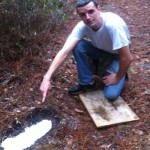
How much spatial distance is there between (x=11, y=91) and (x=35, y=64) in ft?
2.01

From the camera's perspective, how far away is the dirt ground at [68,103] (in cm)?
322

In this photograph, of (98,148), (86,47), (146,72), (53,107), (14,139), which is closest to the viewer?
(98,148)

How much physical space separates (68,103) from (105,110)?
0.46 m

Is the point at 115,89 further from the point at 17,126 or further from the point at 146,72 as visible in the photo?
the point at 17,126

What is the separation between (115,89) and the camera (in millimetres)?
3773

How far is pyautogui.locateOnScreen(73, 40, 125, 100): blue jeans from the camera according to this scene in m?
3.79

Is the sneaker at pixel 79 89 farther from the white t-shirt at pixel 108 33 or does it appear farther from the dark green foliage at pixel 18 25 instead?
the dark green foliage at pixel 18 25

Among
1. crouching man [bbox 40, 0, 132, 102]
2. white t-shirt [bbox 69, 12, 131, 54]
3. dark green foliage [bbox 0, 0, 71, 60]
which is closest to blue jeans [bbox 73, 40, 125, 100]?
crouching man [bbox 40, 0, 132, 102]

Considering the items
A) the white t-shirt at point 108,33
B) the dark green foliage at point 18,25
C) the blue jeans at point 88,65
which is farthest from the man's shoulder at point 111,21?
the dark green foliage at point 18,25

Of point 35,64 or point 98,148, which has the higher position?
point 35,64

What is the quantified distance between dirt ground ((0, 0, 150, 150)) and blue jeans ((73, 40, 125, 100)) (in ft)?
0.68

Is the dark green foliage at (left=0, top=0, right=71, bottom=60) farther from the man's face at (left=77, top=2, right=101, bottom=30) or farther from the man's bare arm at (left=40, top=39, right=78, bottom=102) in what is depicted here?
the man's face at (left=77, top=2, right=101, bottom=30)

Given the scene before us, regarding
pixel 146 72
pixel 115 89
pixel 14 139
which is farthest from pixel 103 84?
pixel 14 139

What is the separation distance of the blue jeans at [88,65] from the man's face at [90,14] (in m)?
0.55
